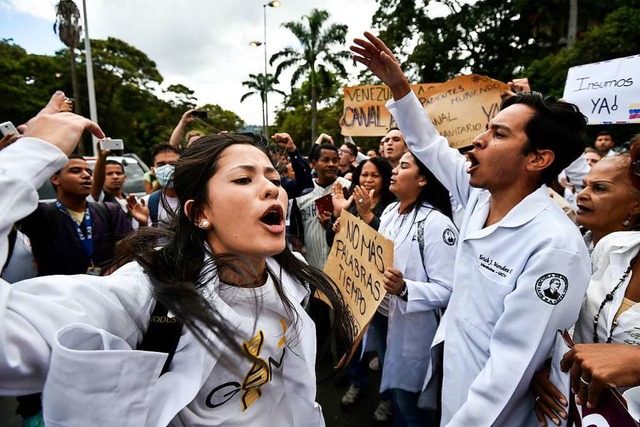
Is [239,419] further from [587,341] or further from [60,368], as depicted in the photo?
[587,341]

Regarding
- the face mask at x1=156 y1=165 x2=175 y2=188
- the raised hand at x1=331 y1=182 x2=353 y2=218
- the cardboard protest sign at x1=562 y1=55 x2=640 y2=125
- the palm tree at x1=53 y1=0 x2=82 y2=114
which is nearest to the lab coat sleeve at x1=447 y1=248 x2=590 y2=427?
the face mask at x1=156 y1=165 x2=175 y2=188

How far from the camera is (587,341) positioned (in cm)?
148

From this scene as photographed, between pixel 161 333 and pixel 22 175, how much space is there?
0.52m

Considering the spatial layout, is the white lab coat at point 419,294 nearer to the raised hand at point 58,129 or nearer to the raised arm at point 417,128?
the raised arm at point 417,128

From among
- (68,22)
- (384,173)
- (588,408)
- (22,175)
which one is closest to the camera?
(22,175)

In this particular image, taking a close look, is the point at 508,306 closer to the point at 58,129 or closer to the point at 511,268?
the point at 511,268

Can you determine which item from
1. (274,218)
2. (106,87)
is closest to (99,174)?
(274,218)

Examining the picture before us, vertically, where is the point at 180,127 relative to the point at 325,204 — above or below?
above

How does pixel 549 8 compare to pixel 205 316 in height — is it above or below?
above

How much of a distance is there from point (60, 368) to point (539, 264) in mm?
1497

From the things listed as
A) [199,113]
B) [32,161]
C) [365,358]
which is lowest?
[365,358]

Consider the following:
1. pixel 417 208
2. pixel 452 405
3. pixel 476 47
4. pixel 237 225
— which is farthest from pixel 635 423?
pixel 476 47

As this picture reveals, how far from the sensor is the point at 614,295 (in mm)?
1399

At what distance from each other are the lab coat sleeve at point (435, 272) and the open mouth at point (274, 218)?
3.77 feet
